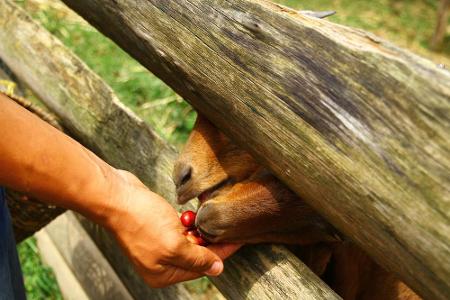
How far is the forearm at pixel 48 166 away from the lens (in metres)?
1.30

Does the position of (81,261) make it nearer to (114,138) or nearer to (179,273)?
(114,138)

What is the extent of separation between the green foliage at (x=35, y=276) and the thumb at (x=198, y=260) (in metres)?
1.87

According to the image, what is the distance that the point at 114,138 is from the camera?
2.37 meters

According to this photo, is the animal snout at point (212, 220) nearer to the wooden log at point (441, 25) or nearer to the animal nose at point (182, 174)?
the animal nose at point (182, 174)

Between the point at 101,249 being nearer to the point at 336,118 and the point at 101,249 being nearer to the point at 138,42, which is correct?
the point at 138,42

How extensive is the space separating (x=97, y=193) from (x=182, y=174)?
1.05 feet

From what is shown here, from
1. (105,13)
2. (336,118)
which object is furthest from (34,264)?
(336,118)

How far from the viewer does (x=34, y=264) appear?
3334mm

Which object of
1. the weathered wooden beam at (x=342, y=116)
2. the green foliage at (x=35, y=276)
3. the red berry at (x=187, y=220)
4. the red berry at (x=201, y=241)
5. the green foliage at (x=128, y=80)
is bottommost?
the green foliage at (x=35, y=276)

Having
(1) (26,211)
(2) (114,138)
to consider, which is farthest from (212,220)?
(1) (26,211)

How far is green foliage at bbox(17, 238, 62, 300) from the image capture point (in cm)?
315

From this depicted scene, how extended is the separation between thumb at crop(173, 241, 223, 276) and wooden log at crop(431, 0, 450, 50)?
5780 mm

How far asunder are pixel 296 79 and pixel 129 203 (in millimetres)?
538

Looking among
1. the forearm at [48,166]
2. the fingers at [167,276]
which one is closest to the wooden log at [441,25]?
the fingers at [167,276]
